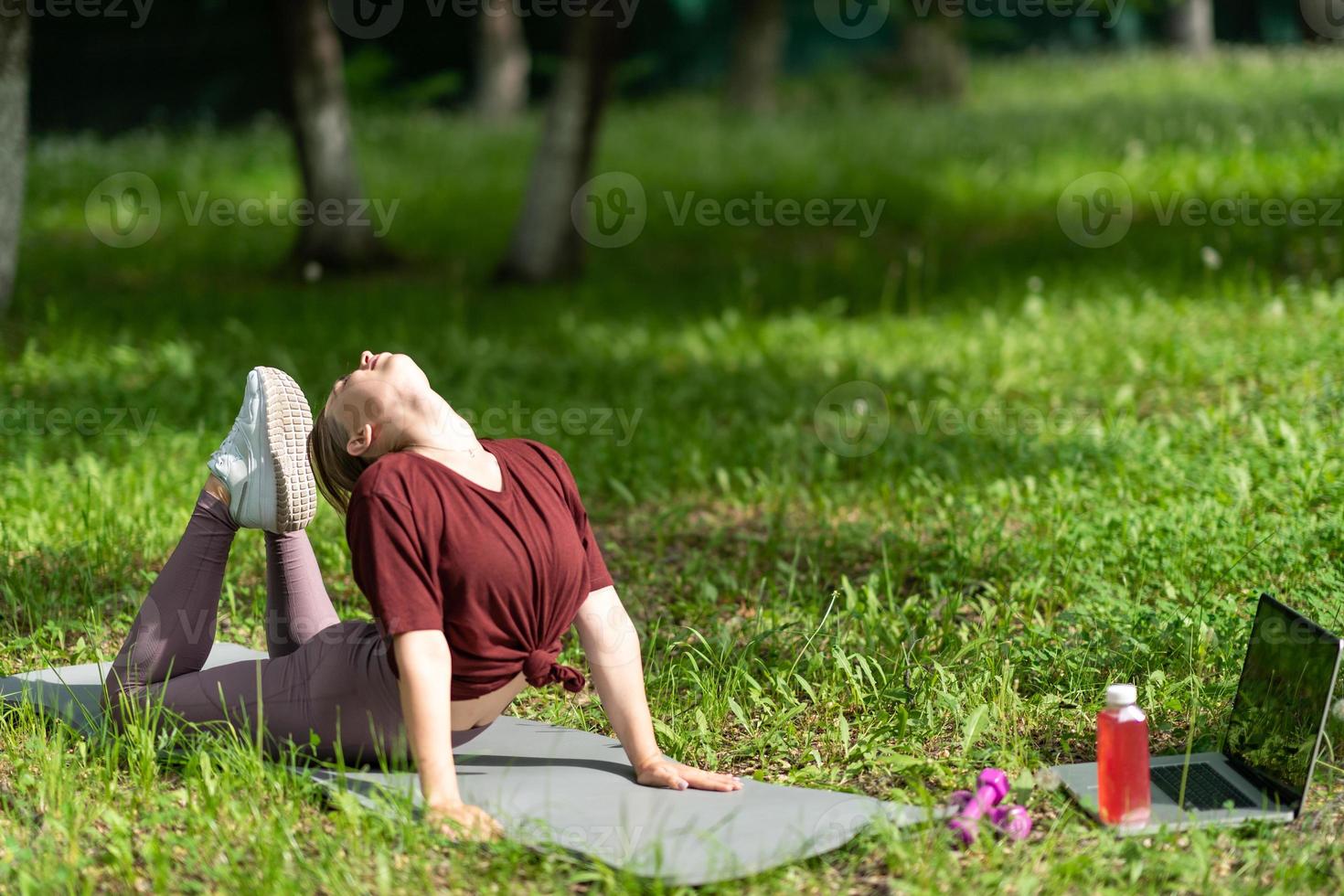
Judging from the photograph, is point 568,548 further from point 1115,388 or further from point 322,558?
point 1115,388

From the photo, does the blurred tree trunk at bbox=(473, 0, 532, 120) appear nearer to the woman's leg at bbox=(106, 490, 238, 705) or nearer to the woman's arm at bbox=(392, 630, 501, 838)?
the woman's leg at bbox=(106, 490, 238, 705)

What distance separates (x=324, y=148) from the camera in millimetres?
11375

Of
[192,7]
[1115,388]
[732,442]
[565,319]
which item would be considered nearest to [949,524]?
[732,442]

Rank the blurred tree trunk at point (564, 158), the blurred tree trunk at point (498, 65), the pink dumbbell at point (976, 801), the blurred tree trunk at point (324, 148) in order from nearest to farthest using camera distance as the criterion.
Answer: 1. the pink dumbbell at point (976, 801)
2. the blurred tree trunk at point (564, 158)
3. the blurred tree trunk at point (324, 148)
4. the blurred tree trunk at point (498, 65)

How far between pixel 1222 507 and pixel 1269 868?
2.22 meters

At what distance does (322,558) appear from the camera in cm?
525

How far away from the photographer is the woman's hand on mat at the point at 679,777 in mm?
3377

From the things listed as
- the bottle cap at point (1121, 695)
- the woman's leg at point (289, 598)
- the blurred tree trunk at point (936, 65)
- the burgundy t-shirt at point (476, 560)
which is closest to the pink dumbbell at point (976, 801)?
the bottle cap at point (1121, 695)

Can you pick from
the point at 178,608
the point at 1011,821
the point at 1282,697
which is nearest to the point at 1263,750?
the point at 1282,697

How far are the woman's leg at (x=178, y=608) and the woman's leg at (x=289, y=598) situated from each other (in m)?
0.17

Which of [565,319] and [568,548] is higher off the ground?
[565,319]

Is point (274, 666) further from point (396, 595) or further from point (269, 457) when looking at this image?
point (396, 595)

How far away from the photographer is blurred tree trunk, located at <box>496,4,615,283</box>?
34.7 feet

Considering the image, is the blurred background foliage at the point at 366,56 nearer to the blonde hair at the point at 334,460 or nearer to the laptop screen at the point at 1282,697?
the laptop screen at the point at 1282,697
